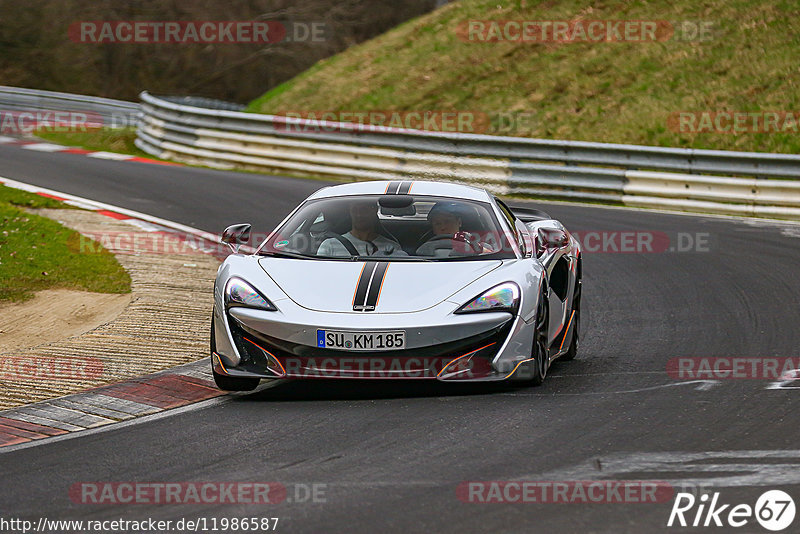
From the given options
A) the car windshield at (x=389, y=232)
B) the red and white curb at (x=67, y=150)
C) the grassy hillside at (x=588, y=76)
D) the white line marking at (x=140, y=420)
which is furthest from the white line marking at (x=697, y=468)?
the red and white curb at (x=67, y=150)

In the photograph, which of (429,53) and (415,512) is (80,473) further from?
(429,53)

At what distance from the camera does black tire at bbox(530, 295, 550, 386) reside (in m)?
7.31

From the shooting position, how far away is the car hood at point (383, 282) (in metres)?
7.14

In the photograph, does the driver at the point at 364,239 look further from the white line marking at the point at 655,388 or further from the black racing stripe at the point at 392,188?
the white line marking at the point at 655,388

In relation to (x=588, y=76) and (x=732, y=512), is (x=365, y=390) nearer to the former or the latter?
(x=732, y=512)

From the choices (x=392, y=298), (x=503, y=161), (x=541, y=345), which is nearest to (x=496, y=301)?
(x=541, y=345)

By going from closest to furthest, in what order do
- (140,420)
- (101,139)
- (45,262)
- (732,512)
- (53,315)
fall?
(732,512), (140,420), (53,315), (45,262), (101,139)

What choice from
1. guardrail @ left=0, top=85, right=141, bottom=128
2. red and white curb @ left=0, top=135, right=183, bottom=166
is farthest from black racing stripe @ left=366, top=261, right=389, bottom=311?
guardrail @ left=0, top=85, right=141, bottom=128

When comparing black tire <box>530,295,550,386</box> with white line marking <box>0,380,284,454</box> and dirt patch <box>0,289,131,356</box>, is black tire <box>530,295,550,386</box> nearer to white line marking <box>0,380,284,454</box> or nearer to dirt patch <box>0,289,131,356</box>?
white line marking <box>0,380,284,454</box>

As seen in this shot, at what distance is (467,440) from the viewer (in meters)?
6.18

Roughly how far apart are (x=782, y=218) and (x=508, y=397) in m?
10.9

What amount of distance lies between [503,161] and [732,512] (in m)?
14.5

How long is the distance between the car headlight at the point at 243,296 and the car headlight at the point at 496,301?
117 cm

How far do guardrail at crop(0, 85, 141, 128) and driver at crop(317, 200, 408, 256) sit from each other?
20.3 metres
